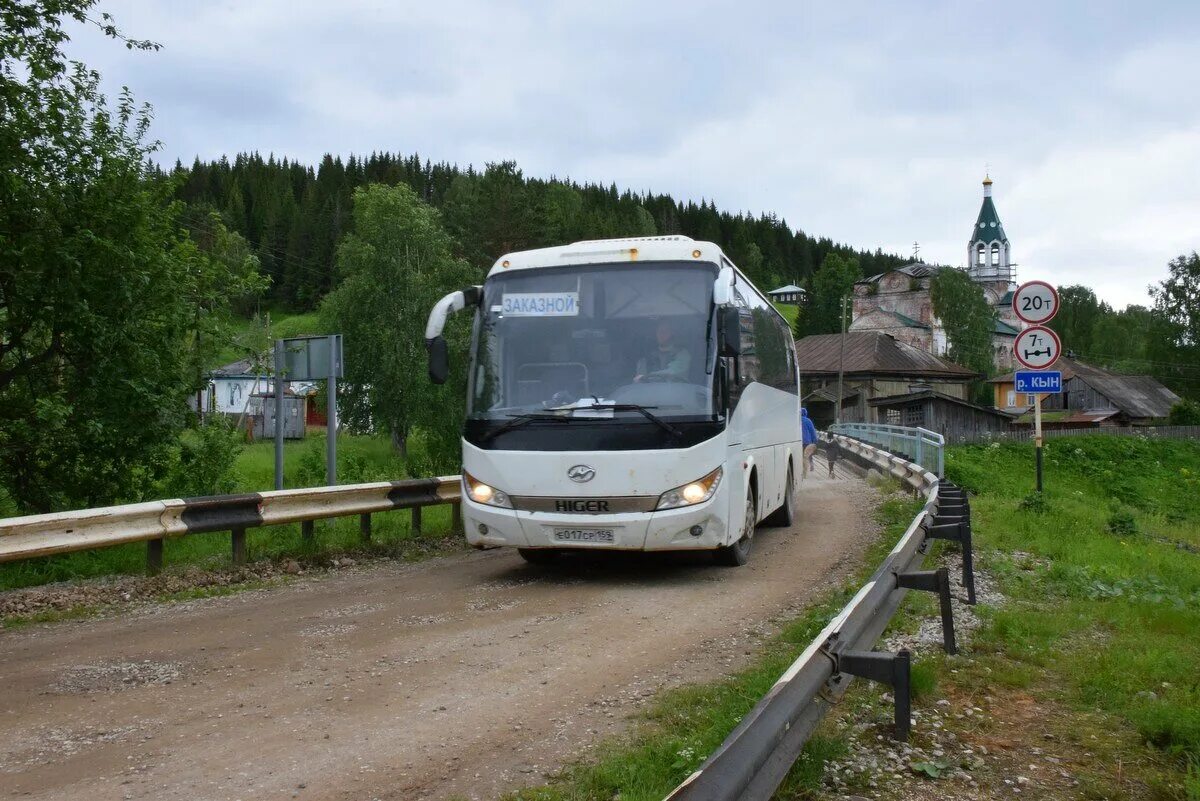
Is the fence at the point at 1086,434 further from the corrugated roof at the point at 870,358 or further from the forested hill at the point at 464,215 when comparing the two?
the forested hill at the point at 464,215

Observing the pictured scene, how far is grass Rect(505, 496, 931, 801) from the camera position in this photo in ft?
12.9

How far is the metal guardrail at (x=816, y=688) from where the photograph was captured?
2852 mm

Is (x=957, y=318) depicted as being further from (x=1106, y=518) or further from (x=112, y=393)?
(x=112, y=393)

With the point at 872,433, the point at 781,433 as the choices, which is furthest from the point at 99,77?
the point at 872,433

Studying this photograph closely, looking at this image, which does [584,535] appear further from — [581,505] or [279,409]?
[279,409]

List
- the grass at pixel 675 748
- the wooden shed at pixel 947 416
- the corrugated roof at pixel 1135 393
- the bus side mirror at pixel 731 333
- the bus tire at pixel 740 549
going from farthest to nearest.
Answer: the corrugated roof at pixel 1135 393 → the wooden shed at pixel 947 416 → the bus tire at pixel 740 549 → the bus side mirror at pixel 731 333 → the grass at pixel 675 748

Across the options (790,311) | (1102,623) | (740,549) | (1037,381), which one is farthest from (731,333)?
(790,311)

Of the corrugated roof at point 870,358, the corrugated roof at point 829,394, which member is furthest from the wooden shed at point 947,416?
the corrugated roof at point 870,358

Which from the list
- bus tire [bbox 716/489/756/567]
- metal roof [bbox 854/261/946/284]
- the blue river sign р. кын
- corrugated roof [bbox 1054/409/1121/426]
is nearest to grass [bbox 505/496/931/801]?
bus tire [bbox 716/489/756/567]

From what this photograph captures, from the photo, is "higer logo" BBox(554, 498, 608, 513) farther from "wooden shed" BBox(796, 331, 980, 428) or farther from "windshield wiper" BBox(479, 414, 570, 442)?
"wooden shed" BBox(796, 331, 980, 428)

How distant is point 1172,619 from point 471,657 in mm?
5249

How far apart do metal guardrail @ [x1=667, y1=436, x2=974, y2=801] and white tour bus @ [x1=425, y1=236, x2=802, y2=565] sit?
7.62ft

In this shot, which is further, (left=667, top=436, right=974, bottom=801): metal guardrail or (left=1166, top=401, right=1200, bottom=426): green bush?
(left=1166, top=401, right=1200, bottom=426): green bush

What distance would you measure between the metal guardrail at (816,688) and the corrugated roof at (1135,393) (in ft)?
281
